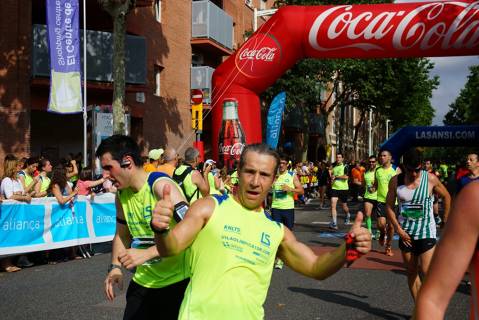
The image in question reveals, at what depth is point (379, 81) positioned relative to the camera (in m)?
34.4

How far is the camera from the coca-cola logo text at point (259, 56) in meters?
13.5

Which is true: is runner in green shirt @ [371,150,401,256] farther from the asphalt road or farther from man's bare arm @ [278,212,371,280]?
man's bare arm @ [278,212,371,280]

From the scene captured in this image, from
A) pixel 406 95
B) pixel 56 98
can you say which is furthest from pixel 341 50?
pixel 406 95

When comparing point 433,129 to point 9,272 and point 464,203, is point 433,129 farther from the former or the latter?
point 464,203

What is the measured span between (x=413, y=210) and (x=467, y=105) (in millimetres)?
73047

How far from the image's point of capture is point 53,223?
10031mm

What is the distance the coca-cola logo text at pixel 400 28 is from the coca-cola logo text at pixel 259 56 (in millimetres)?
922

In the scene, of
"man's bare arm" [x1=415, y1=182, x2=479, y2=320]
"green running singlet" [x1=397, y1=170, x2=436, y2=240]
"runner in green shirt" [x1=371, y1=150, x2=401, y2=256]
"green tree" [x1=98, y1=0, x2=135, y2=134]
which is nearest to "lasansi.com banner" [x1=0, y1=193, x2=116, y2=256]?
"green tree" [x1=98, y1=0, x2=135, y2=134]

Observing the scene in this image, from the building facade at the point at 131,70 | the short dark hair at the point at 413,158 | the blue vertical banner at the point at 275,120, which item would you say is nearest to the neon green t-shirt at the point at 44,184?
the building facade at the point at 131,70

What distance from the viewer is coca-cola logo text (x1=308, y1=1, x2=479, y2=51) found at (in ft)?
40.4

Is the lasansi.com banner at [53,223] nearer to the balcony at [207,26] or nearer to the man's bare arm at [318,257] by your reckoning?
the man's bare arm at [318,257]

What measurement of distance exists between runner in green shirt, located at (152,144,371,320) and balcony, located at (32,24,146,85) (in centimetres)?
1538

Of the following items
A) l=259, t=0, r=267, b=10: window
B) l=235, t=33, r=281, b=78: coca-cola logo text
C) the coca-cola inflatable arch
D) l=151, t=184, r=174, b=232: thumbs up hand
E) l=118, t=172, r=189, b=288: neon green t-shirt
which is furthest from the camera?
l=259, t=0, r=267, b=10: window

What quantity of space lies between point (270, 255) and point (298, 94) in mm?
23547
